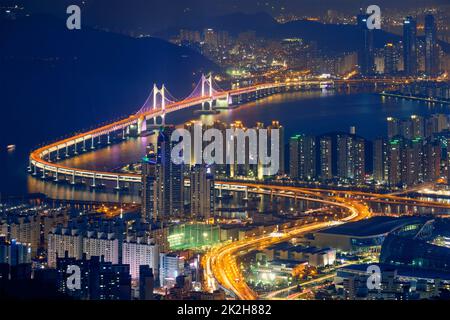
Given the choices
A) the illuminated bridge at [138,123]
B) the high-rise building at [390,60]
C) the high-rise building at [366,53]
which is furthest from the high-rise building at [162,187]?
the high-rise building at [390,60]

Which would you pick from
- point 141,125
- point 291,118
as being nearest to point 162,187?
point 141,125

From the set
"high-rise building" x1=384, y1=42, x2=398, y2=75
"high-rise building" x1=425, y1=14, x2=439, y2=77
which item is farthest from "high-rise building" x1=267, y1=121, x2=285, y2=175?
"high-rise building" x1=384, y1=42, x2=398, y2=75

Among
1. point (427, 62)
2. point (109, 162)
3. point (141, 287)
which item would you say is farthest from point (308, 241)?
point (427, 62)

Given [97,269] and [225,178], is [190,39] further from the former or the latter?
[97,269]

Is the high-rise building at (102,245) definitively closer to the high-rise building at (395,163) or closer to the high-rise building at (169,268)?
the high-rise building at (169,268)

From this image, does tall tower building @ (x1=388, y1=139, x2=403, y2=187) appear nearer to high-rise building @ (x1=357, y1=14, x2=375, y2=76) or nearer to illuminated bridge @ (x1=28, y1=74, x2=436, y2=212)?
illuminated bridge @ (x1=28, y1=74, x2=436, y2=212)

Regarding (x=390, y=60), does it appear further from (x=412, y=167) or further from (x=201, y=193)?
(x=201, y=193)

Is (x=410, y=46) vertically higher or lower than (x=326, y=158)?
higher
